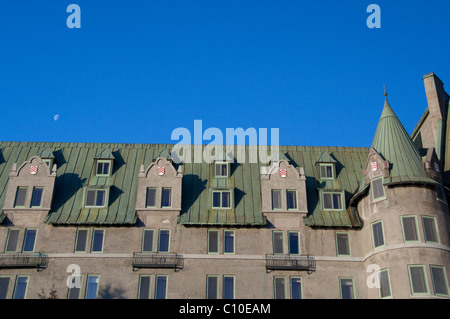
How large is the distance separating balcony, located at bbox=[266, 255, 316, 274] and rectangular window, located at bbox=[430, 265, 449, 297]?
30.5ft

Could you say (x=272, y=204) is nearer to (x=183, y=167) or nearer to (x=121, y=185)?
(x=183, y=167)

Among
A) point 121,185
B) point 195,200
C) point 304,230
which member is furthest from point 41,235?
point 304,230

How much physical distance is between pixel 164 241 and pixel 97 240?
18.3 feet

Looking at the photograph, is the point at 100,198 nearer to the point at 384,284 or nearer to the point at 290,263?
the point at 290,263

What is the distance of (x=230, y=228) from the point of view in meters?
50.5

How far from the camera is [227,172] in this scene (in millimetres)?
55625

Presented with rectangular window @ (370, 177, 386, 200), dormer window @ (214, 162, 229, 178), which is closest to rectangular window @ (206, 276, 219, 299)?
dormer window @ (214, 162, 229, 178)

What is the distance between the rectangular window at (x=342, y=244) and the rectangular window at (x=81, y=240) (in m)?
21.0

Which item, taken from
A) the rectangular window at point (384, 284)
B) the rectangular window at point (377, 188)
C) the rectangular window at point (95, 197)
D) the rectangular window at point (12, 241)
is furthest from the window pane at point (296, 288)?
the rectangular window at point (12, 241)

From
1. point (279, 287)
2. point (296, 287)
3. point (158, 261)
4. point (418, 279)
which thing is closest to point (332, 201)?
point (296, 287)

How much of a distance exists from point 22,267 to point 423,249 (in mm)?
31593

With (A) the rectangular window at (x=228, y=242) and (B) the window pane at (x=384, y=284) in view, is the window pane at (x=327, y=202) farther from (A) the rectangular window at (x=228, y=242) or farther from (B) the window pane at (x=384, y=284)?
(A) the rectangular window at (x=228, y=242)

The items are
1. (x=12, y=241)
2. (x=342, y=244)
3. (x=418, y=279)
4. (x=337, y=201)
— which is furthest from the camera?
(x=337, y=201)

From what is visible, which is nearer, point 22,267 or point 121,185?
point 22,267
